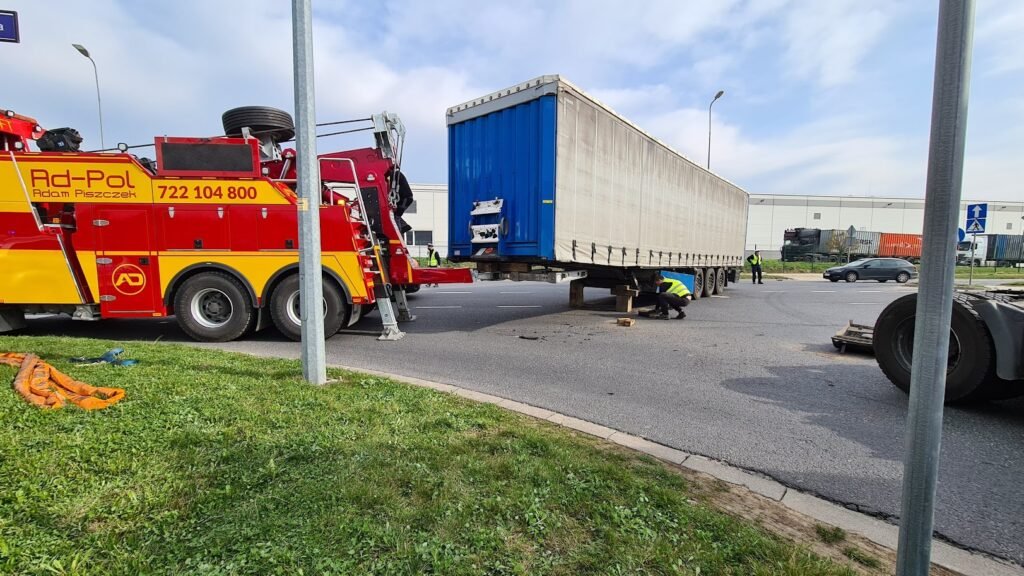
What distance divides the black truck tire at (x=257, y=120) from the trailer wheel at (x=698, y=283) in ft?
40.2

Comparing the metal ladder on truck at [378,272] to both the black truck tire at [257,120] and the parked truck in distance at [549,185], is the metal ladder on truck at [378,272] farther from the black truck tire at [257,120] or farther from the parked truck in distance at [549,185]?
the parked truck in distance at [549,185]

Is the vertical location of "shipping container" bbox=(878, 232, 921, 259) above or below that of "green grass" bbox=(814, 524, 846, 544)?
above

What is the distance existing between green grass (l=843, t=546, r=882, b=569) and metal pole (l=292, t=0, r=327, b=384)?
4.02m

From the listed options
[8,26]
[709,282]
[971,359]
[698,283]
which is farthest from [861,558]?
[709,282]

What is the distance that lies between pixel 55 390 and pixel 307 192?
2.44m

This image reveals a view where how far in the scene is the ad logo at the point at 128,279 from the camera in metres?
7.04

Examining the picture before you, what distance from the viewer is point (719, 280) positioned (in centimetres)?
1753

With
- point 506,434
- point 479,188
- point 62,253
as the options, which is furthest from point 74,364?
point 479,188

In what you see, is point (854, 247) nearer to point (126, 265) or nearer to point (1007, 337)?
point (1007, 337)

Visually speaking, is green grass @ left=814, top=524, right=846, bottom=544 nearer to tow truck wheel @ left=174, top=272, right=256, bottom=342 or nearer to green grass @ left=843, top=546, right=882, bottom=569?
green grass @ left=843, top=546, right=882, bottom=569

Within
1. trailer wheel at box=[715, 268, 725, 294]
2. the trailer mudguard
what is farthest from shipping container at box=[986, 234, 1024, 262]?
the trailer mudguard

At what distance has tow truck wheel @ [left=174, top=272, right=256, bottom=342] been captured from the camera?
722cm

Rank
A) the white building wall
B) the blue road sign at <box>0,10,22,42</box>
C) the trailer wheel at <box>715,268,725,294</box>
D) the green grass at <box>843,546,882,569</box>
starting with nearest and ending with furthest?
the green grass at <box>843,546,882,569</box>
the blue road sign at <box>0,10,22,42</box>
the trailer wheel at <box>715,268,725,294</box>
the white building wall

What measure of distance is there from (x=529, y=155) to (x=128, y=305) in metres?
6.41
